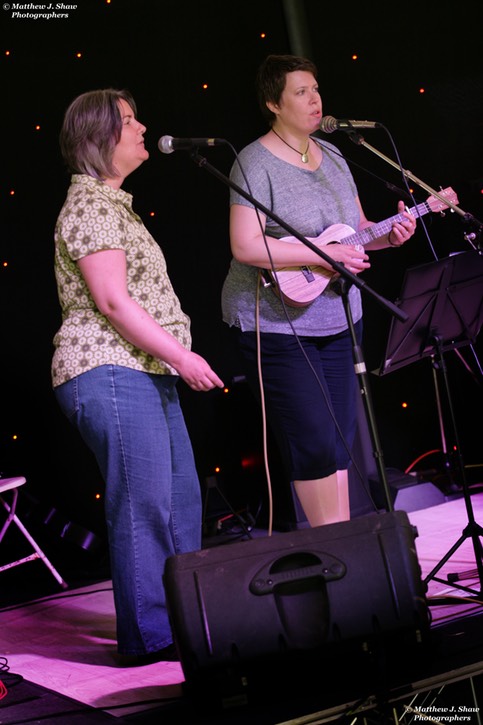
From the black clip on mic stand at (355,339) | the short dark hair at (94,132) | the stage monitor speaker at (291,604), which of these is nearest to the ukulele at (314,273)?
the black clip on mic stand at (355,339)

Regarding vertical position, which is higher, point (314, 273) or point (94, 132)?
point (94, 132)

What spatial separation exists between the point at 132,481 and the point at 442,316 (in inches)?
43.5

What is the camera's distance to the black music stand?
9.07 feet

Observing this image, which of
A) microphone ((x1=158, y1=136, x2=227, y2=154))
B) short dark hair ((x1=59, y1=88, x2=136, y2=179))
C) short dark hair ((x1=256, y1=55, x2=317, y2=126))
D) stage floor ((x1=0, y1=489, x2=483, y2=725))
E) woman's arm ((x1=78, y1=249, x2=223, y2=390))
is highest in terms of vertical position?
short dark hair ((x1=256, y1=55, x2=317, y2=126))

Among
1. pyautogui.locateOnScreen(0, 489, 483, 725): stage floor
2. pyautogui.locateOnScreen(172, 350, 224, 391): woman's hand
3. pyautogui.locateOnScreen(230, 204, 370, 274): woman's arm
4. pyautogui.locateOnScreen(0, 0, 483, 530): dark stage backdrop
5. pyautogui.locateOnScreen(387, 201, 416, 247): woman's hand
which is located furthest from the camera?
pyautogui.locateOnScreen(0, 0, 483, 530): dark stage backdrop

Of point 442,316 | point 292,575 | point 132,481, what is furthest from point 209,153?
point 292,575

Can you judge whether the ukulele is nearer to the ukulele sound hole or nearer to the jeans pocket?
the ukulele sound hole

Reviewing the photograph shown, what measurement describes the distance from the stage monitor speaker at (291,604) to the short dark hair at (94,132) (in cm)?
130

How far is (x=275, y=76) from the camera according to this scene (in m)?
3.08

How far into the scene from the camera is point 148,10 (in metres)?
4.77

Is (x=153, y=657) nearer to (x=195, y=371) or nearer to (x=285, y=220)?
(x=195, y=371)

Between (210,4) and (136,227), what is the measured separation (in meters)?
2.58

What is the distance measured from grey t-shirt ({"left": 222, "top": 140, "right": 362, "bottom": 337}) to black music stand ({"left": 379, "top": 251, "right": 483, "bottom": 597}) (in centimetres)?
20

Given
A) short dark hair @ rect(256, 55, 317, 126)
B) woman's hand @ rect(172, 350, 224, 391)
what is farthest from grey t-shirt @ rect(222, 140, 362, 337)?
woman's hand @ rect(172, 350, 224, 391)
